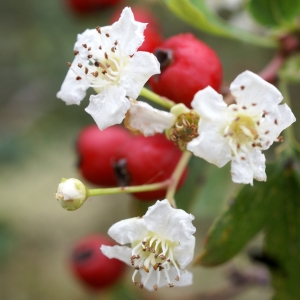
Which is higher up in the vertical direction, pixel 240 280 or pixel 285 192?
pixel 285 192

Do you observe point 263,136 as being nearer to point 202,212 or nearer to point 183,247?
point 183,247

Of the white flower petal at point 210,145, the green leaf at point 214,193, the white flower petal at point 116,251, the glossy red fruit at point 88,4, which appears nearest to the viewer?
the white flower petal at point 210,145

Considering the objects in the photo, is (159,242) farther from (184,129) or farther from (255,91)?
(255,91)

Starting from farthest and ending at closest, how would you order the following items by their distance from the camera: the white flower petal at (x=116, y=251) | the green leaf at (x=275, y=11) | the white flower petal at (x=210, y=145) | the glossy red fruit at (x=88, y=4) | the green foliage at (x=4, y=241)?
the green foliage at (x=4, y=241), the glossy red fruit at (x=88, y=4), the green leaf at (x=275, y=11), the white flower petal at (x=116, y=251), the white flower petal at (x=210, y=145)

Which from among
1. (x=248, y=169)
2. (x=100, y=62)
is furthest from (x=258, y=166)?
(x=100, y=62)

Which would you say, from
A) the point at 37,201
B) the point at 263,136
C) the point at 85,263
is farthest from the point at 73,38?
the point at 37,201

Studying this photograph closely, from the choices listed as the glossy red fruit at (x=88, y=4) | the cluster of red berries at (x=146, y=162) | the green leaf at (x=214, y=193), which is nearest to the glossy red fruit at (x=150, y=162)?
the cluster of red berries at (x=146, y=162)

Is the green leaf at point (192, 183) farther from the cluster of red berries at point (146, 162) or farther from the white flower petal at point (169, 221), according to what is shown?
the white flower petal at point (169, 221)
